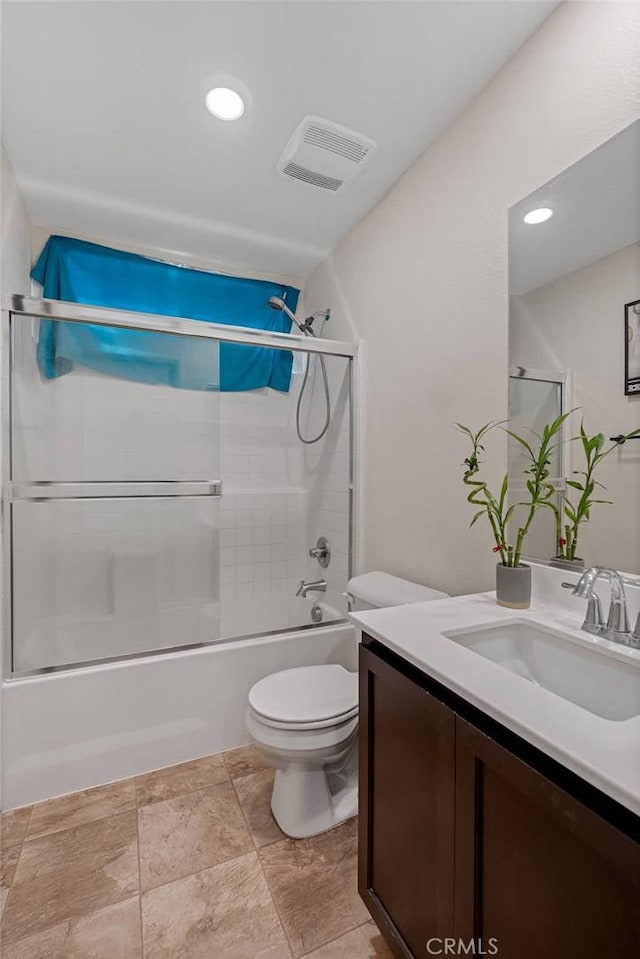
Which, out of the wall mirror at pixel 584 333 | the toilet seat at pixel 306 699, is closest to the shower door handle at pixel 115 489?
the toilet seat at pixel 306 699

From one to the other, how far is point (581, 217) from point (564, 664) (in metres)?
1.14

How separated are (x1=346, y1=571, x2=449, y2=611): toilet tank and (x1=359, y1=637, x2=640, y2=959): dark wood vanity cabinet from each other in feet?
1.77

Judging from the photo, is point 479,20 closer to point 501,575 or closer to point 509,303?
point 509,303

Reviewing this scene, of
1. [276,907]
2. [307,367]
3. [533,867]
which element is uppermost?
[307,367]

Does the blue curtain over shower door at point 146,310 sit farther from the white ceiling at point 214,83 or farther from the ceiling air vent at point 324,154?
the ceiling air vent at point 324,154

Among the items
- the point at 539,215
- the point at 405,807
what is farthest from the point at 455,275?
the point at 405,807

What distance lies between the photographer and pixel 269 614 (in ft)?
7.32

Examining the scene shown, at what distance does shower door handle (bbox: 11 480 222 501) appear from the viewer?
1.74 m

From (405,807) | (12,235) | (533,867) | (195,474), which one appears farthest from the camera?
(195,474)

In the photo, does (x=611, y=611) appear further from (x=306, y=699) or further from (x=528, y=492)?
(x=306, y=699)

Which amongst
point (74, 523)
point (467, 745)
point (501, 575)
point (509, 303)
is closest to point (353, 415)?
point (509, 303)

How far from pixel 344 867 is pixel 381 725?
71cm

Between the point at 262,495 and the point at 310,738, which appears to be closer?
the point at 310,738

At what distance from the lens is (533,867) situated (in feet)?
2.04
